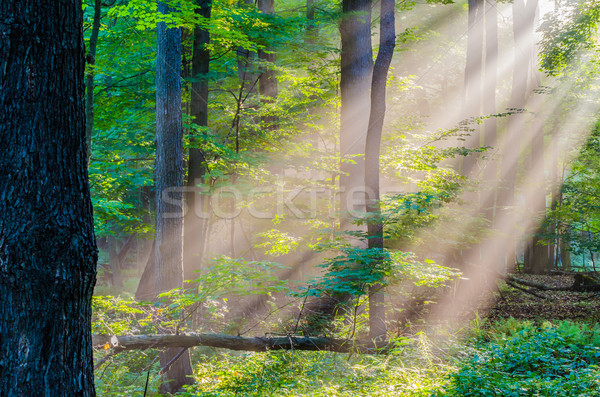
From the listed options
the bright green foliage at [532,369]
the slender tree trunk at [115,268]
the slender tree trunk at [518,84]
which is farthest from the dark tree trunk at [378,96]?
the slender tree trunk at [115,268]

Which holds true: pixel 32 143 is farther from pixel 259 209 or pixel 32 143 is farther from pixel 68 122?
pixel 259 209

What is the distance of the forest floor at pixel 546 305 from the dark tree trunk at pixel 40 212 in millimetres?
11083

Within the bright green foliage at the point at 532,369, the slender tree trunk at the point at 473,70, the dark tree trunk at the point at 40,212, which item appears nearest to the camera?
the dark tree trunk at the point at 40,212

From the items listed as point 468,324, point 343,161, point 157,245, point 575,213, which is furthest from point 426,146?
point 575,213

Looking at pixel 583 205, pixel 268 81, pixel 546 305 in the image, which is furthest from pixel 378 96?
pixel 583 205

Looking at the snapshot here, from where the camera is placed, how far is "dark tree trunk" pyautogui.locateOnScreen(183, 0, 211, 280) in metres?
11.3

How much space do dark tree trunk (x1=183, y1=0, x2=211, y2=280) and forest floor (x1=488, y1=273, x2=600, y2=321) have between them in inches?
341

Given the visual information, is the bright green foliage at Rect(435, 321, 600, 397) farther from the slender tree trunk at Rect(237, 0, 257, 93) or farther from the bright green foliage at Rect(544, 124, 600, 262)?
the bright green foliage at Rect(544, 124, 600, 262)

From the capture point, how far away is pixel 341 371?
17.8 feet

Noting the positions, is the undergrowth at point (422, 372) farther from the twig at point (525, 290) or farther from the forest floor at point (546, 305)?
the twig at point (525, 290)

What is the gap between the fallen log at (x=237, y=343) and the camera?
19.2 feet

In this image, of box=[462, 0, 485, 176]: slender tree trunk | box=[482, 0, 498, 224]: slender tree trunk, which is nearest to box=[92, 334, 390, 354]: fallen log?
box=[462, 0, 485, 176]: slender tree trunk

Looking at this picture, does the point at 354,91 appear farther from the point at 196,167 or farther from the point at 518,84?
the point at 518,84

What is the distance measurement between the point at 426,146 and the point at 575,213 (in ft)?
29.1
